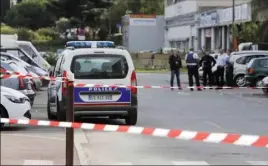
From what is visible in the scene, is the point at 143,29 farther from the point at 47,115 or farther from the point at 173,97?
the point at 47,115

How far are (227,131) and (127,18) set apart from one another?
5962 centimetres

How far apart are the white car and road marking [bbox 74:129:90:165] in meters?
1.08

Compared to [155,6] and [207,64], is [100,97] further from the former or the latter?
[155,6]

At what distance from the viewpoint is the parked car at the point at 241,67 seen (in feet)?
96.1

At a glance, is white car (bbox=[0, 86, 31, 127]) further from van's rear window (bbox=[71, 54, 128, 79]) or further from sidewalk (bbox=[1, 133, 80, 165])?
sidewalk (bbox=[1, 133, 80, 165])

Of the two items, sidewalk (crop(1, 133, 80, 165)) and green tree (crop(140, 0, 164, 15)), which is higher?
green tree (crop(140, 0, 164, 15))

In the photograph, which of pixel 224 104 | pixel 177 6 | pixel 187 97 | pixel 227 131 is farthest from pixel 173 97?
pixel 177 6

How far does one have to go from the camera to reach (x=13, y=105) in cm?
1245

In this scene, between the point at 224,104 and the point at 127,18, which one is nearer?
the point at 224,104

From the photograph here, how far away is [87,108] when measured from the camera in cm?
1391

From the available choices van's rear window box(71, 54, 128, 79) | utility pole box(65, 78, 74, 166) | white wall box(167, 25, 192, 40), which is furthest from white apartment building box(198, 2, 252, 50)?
utility pole box(65, 78, 74, 166)

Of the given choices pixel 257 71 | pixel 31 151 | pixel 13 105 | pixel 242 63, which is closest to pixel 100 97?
pixel 13 105

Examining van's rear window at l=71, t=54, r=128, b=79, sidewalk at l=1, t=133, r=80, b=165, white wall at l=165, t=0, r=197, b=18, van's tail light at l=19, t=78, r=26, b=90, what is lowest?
sidewalk at l=1, t=133, r=80, b=165

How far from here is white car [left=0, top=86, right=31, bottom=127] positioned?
1236 centimetres
